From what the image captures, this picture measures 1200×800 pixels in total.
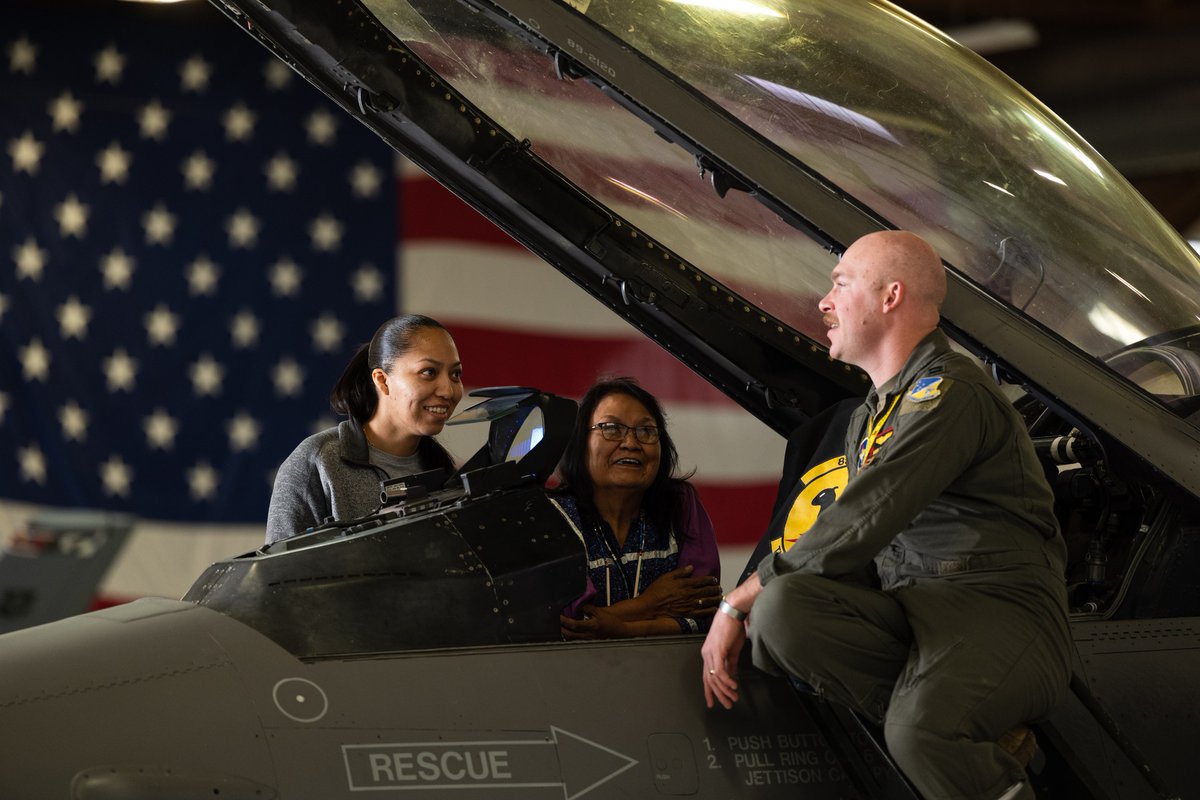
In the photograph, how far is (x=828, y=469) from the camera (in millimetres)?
2680

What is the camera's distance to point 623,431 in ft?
9.03

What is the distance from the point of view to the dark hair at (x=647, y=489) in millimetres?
2721

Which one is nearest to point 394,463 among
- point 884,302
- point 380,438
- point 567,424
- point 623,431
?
point 380,438

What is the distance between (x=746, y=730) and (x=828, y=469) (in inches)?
32.8

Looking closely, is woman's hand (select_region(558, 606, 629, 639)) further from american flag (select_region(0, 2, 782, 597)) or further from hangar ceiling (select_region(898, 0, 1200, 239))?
hangar ceiling (select_region(898, 0, 1200, 239))

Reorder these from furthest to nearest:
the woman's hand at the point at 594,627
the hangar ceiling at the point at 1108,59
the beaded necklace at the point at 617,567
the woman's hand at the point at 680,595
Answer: the hangar ceiling at the point at 1108,59
the beaded necklace at the point at 617,567
the woman's hand at the point at 680,595
the woman's hand at the point at 594,627

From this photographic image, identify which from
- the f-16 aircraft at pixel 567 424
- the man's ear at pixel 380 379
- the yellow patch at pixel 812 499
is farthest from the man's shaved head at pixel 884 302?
the man's ear at pixel 380 379

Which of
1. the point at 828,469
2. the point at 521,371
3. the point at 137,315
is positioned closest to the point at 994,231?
the point at 828,469

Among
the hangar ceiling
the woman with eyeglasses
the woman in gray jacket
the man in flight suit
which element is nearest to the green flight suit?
the man in flight suit

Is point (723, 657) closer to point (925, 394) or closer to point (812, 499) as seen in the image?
point (925, 394)

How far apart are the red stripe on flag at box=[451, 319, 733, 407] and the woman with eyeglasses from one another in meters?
3.47

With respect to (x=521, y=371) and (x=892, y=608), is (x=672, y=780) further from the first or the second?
(x=521, y=371)

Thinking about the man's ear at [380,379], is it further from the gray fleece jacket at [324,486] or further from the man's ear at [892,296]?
the man's ear at [892,296]

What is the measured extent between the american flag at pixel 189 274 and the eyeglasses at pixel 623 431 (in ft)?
11.8
